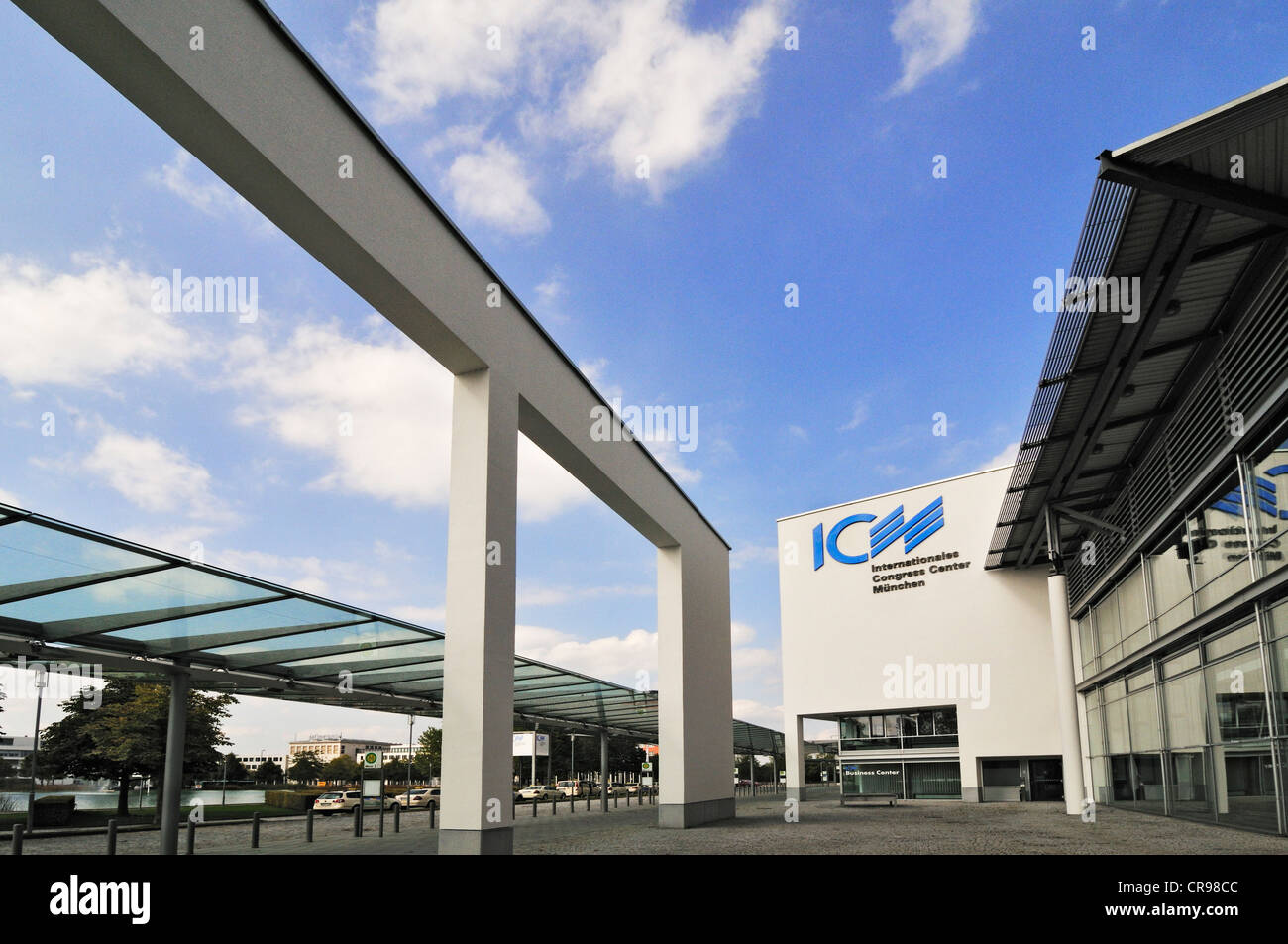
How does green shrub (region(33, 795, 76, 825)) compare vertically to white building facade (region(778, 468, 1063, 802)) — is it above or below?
below

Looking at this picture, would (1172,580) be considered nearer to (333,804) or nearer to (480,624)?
(480,624)

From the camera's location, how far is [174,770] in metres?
15.0

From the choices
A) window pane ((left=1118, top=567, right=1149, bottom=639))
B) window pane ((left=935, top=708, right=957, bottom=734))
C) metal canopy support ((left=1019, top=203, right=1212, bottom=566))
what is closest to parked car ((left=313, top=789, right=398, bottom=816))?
window pane ((left=935, top=708, right=957, bottom=734))

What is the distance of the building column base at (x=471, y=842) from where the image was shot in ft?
35.0

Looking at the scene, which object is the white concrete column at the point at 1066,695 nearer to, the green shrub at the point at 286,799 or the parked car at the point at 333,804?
the parked car at the point at 333,804

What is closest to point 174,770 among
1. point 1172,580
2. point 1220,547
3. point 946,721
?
point 1220,547

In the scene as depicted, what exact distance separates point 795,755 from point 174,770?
27618 mm

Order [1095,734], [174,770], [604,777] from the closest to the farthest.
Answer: [174,770] < [1095,734] < [604,777]

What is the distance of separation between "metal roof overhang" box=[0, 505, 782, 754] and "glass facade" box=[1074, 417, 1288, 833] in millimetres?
13581

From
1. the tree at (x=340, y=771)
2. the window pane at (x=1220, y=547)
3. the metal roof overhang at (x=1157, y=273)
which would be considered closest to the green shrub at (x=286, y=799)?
the metal roof overhang at (x=1157, y=273)

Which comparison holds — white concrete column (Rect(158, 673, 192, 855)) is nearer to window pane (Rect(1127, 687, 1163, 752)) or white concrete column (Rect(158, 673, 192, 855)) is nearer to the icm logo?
window pane (Rect(1127, 687, 1163, 752))

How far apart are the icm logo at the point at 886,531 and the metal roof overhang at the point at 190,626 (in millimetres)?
18555

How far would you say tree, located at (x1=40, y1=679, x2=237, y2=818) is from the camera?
35312 mm

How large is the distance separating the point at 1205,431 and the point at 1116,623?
9.71 meters
